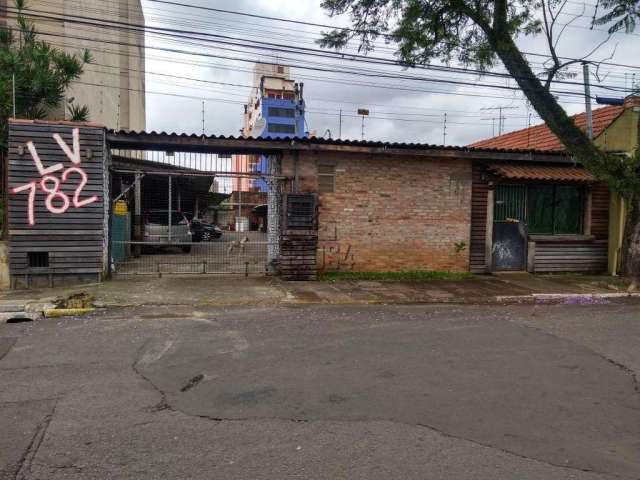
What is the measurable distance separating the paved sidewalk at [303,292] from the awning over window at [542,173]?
2.57m

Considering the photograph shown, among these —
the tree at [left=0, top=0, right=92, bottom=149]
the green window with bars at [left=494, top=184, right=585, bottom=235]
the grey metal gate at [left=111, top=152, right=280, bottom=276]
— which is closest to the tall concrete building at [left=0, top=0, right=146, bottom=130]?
the tree at [left=0, top=0, right=92, bottom=149]

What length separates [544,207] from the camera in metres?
13.5

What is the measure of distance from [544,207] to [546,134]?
4.46m

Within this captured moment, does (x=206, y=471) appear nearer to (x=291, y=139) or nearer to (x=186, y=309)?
(x=186, y=309)

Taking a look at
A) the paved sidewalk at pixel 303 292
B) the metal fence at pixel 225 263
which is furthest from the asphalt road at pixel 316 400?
the metal fence at pixel 225 263

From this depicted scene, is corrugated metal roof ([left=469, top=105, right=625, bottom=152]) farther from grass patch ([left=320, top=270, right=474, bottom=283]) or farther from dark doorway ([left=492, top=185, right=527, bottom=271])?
grass patch ([left=320, top=270, right=474, bottom=283])

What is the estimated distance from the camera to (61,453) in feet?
10.7

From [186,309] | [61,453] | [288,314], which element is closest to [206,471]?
[61,453]

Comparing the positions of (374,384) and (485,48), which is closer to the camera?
(374,384)

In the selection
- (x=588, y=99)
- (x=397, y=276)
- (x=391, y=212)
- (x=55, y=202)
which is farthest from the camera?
(x=588, y=99)

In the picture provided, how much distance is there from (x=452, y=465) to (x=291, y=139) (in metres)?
9.04

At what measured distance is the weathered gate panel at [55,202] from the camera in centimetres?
972

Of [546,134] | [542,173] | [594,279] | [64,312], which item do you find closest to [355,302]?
[64,312]

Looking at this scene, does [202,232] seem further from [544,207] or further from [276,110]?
[276,110]
